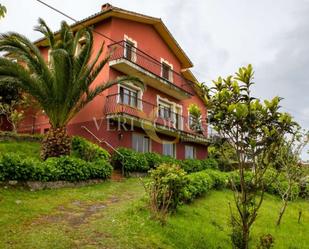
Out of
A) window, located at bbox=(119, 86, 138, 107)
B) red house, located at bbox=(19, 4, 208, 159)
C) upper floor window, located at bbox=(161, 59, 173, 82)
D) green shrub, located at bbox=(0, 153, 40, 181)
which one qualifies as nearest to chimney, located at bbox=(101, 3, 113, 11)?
red house, located at bbox=(19, 4, 208, 159)

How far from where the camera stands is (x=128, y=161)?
17.8 m

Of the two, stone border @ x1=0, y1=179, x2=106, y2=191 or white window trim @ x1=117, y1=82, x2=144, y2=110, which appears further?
white window trim @ x1=117, y1=82, x2=144, y2=110

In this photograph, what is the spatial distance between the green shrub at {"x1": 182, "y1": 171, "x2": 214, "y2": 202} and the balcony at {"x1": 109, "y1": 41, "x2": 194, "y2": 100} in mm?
7886

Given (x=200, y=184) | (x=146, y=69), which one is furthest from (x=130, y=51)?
(x=200, y=184)

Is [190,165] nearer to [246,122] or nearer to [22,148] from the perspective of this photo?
[22,148]

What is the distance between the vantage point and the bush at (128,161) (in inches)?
695

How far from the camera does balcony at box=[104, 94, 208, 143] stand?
64.6 ft

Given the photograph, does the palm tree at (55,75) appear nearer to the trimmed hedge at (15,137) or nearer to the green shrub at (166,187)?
the trimmed hedge at (15,137)

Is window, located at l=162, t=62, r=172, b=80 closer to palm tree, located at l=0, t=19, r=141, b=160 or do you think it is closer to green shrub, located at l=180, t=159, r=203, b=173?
green shrub, located at l=180, t=159, r=203, b=173

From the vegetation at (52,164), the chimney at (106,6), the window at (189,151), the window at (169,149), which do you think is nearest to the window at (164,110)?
the window at (169,149)

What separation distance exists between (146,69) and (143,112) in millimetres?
2675

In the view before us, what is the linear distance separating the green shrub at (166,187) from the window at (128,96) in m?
11.7

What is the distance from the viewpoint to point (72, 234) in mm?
7449

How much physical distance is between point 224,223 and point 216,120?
503cm
